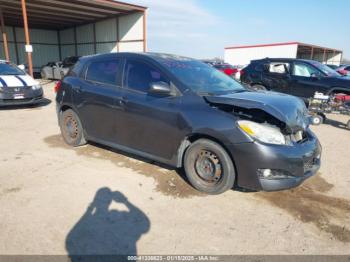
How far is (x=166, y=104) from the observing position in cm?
385

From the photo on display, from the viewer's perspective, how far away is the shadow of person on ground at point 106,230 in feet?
8.50

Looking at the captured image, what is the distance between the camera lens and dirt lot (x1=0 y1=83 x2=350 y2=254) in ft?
8.83

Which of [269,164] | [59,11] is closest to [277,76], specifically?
[269,164]

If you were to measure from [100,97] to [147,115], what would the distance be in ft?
3.50

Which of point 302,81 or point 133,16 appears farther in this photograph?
point 133,16

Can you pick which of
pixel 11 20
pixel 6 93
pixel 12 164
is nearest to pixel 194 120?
pixel 12 164

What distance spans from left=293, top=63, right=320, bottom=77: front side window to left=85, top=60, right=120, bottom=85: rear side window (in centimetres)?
738

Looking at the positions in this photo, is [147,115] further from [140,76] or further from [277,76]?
[277,76]

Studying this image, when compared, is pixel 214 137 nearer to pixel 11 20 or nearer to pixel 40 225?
pixel 40 225

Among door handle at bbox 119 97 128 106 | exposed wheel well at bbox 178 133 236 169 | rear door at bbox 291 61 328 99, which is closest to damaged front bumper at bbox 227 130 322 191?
exposed wheel well at bbox 178 133 236 169

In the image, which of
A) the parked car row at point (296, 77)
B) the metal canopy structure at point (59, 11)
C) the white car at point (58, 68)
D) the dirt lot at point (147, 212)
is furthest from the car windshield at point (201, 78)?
the white car at point (58, 68)

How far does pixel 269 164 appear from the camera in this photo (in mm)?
3199

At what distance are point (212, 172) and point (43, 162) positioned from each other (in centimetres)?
278

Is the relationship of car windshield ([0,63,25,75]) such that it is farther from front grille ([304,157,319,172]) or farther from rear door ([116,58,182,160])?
front grille ([304,157,319,172])
